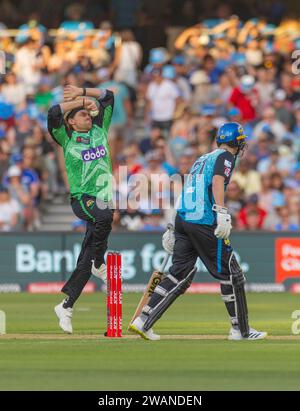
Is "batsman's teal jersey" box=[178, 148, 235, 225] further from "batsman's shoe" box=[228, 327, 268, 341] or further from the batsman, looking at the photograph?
"batsman's shoe" box=[228, 327, 268, 341]

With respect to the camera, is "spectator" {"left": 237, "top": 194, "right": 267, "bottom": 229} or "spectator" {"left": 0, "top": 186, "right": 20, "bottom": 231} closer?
"spectator" {"left": 237, "top": 194, "right": 267, "bottom": 229}

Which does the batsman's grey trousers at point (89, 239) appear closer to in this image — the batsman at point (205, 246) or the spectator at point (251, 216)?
the batsman at point (205, 246)

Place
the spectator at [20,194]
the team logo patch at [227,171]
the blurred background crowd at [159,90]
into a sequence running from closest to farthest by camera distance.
A: the team logo patch at [227,171] → the blurred background crowd at [159,90] → the spectator at [20,194]

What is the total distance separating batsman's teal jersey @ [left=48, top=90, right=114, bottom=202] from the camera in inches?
561

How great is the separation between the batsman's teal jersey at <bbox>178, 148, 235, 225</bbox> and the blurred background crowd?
9697 millimetres

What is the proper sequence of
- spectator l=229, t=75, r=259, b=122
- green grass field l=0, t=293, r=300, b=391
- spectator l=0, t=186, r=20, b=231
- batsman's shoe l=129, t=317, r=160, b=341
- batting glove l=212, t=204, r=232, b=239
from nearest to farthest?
green grass field l=0, t=293, r=300, b=391
batting glove l=212, t=204, r=232, b=239
batsman's shoe l=129, t=317, r=160, b=341
spectator l=0, t=186, r=20, b=231
spectator l=229, t=75, r=259, b=122

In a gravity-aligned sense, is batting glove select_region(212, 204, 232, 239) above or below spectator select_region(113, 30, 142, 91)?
below

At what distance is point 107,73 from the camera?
26.4 metres

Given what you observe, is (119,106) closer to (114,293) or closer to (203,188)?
(114,293)

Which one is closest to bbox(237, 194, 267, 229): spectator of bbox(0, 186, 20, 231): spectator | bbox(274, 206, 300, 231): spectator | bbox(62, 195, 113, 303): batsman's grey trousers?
bbox(274, 206, 300, 231): spectator

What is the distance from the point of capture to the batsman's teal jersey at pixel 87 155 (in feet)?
46.7

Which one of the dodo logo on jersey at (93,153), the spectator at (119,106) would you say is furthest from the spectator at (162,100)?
the dodo logo on jersey at (93,153)

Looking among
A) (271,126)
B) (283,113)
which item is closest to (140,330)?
(271,126)

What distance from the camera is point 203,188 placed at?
13.2 meters
